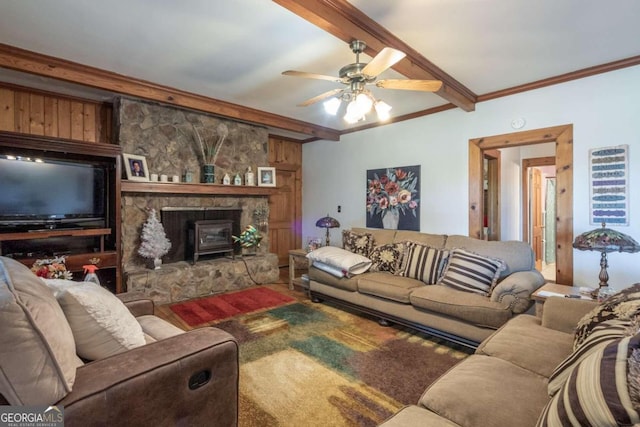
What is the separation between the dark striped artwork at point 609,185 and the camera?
282 cm

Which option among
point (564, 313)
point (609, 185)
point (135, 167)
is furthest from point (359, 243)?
point (135, 167)

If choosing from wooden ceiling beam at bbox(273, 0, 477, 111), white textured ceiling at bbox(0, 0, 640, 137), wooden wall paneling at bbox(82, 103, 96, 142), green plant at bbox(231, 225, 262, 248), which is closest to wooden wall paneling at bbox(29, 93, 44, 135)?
white textured ceiling at bbox(0, 0, 640, 137)

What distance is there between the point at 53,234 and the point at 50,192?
1.53 ft


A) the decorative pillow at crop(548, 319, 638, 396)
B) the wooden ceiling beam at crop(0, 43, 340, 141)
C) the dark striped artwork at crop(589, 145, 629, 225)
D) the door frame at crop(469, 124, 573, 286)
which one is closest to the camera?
the decorative pillow at crop(548, 319, 638, 396)

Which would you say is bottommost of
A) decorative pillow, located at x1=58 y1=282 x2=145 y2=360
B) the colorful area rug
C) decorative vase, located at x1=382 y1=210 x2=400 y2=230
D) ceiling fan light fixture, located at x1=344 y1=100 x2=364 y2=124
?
the colorful area rug

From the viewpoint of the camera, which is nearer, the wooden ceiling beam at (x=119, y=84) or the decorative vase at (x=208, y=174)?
the wooden ceiling beam at (x=119, y=84)

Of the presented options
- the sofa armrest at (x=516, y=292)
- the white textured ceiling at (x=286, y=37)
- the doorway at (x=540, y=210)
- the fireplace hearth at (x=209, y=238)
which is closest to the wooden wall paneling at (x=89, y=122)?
the white textured ceiling at (x=286, y=37)

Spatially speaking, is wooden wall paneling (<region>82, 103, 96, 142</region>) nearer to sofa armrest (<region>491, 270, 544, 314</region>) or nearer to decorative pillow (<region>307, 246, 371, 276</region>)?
decorative pillow (<region>307, 246, 371, 276</region>)

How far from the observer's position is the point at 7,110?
3.39 metres

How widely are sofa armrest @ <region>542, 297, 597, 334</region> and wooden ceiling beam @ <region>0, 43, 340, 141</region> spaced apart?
3892 millimetres

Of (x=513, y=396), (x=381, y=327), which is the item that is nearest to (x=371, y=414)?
(x=513, y=396)

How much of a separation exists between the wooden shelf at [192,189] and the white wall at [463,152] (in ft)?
4.23

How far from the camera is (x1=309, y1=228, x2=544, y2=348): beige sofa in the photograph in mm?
2439

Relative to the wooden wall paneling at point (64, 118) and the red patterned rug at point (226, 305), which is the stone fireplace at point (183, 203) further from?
the wooden wall paneling at point (64, 118)
